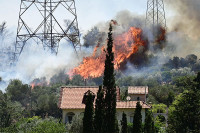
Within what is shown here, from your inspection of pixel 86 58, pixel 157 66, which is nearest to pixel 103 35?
pixel 86 58

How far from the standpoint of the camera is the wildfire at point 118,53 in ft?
281

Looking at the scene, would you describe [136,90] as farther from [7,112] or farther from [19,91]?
[19,91]

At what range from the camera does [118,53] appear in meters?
89.9

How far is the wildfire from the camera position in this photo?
85.6 metres

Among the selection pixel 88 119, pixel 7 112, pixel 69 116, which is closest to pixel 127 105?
pixel 69 116

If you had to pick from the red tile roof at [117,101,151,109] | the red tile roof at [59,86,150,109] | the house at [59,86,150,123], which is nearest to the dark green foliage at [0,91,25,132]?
the red tile roof at [59,86,150,109]

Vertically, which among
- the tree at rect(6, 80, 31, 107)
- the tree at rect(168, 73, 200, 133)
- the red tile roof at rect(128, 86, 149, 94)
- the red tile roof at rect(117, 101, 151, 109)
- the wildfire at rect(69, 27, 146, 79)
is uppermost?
the wildfire at rect(69, 27, 146, 79)

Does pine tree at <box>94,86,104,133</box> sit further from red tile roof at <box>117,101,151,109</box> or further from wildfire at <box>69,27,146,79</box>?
wildfire at <box>69,27,146,79</box>

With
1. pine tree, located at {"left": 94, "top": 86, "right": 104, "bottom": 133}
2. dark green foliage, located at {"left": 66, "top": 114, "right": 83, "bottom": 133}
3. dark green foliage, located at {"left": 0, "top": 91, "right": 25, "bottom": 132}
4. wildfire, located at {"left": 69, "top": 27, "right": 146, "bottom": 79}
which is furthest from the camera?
wildfire, located at {"left": 69, "top": 27, "right": 146, "bottom": 79}

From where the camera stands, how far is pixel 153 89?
3696 inches

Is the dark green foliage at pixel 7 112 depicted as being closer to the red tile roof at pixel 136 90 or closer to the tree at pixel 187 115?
the red tile roof at pixel 136 90

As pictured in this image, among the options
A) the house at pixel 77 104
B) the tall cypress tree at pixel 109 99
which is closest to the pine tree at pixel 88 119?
the tall cypress tree at pixel 109 99

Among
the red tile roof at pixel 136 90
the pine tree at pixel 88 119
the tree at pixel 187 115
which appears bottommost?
the pine tree at pixel 88 119

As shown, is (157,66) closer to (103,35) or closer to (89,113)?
(103,35)
